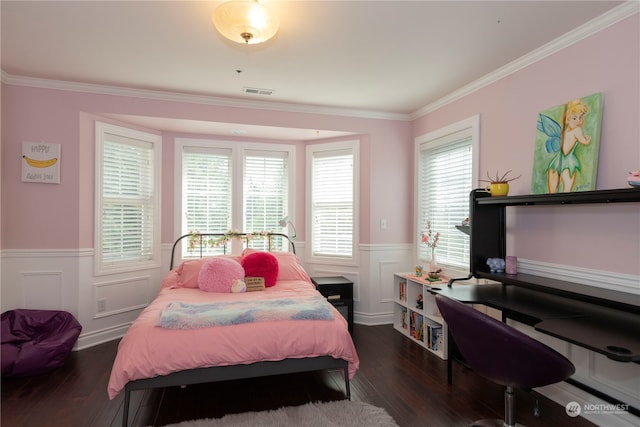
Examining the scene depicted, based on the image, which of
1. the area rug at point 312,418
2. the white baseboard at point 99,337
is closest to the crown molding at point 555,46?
the area rug at point 312,418

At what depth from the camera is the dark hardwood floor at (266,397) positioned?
236cm

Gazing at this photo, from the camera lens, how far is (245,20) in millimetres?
1956

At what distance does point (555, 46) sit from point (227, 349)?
324 centimetres

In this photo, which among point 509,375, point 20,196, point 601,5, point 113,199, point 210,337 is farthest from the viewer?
point 113,199

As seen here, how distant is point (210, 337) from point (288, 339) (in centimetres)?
53

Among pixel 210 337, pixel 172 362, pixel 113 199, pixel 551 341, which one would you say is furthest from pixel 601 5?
pixel 113 199

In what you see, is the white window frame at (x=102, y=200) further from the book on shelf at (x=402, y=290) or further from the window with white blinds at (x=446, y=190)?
the window with white blinds at (x=446, y=190)

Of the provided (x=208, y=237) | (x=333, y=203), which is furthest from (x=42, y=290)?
(x=333, y=203)

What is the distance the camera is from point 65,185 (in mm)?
3506

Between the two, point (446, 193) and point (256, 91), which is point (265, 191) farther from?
point (446, 193)

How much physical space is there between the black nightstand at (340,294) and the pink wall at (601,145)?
6.09 feet

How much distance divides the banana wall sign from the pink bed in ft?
6.10

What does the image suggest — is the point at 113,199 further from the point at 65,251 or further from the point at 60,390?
the point at 60,390

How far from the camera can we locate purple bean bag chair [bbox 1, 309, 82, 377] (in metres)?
2.85
